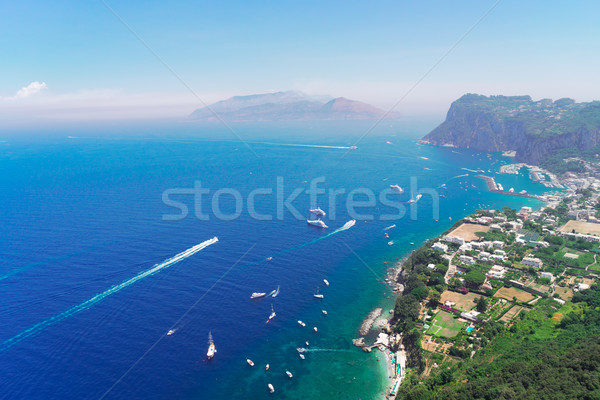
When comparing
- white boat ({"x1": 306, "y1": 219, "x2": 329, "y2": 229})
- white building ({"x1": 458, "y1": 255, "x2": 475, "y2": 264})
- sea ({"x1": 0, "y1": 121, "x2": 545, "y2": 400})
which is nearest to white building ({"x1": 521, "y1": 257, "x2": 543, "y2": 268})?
white building ({"x1": 458, "y1": 255, "x2": 475, "y2": 264})

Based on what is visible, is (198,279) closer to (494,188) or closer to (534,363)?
(534,363)

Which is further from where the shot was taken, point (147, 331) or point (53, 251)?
point (53, 251)

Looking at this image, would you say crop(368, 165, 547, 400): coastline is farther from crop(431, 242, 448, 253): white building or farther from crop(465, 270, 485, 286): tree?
crop(465, 270, 485, 286): tree

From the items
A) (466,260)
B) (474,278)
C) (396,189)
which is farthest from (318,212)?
(474,278)

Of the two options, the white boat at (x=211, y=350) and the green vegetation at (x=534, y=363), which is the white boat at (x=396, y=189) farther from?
the white boat at (x=211, y=350)

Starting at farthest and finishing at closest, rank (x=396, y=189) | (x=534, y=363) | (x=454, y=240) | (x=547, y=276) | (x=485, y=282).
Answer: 1. (x=396, y=189)
2. (x=454, y=240)
3. (x=485, y=282)
4. (x=547, y=276)
5. (x=534, y=363)

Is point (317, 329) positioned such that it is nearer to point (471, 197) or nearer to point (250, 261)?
point (250, 261)

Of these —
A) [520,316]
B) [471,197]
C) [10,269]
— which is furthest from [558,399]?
[471,197]
